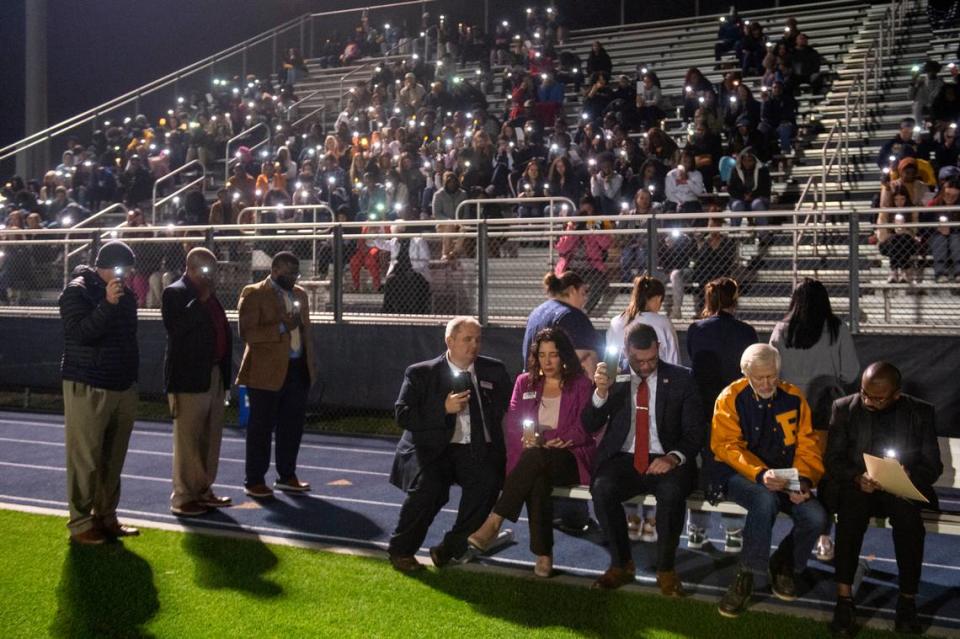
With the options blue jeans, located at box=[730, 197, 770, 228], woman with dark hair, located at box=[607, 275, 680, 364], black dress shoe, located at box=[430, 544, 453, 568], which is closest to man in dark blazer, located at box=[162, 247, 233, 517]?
black dress shoe, located at box=[430, 544, 453, 568]

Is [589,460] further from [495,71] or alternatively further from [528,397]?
[495,71]

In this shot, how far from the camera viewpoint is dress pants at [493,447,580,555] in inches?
255

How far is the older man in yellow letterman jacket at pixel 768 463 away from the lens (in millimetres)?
5949

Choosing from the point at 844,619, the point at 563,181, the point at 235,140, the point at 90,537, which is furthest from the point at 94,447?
the point at 235,140

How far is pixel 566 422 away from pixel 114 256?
309 cm

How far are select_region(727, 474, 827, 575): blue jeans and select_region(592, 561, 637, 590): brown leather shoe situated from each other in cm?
65

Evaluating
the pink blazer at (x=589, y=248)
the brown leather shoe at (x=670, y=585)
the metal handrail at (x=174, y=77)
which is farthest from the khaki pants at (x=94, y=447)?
the metal handrail at (x=174, y=77)

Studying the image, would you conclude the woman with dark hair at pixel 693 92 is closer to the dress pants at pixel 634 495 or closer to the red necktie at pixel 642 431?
the red necktie at pixel 642 431

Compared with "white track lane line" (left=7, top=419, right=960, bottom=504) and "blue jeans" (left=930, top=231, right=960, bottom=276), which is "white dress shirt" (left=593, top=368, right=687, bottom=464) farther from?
"blue jeans" (left=930, top=231, right=960, bottom=276)

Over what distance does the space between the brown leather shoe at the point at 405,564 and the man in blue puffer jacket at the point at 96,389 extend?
6.52ft

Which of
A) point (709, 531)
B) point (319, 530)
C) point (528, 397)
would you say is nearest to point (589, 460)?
point (528, 397)

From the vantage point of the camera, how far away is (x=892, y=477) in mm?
5598

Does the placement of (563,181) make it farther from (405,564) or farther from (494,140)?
(405,564)

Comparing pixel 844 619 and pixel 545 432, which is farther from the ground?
pixel 545 432
